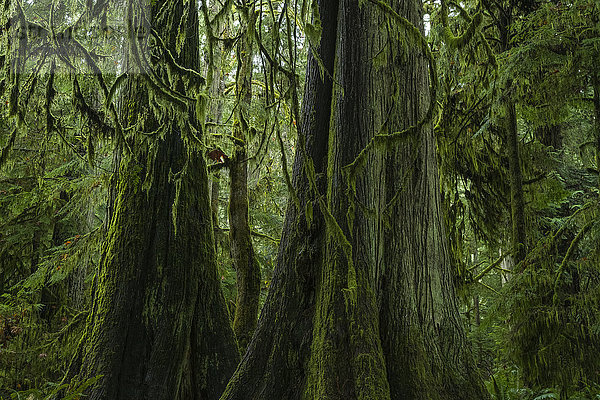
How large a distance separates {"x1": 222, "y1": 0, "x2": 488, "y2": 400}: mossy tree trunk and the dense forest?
0.05 ft

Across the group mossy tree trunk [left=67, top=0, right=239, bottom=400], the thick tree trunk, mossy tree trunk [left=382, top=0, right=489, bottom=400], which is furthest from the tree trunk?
mossy tree trunk [left=67, top=0, right=239, bottom=400]

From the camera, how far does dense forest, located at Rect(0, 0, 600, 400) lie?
9.88ft

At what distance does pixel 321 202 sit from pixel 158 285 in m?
2.67

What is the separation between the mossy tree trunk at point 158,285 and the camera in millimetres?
4254

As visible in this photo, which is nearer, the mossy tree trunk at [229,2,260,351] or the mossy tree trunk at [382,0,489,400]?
the mossy tree trunk at [382,0,489,400]

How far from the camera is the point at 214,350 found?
15.6ft

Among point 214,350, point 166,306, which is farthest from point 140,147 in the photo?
point 214,350

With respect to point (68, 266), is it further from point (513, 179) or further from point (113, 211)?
point (513, 179)

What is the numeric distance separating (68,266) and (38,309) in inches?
131

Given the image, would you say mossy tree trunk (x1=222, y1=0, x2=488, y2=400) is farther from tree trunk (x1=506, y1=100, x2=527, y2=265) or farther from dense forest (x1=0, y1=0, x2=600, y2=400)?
tree trunk (x1=506, y1=100, x2=527, y2=265)

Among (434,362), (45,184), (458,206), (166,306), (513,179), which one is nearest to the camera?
(434,362)

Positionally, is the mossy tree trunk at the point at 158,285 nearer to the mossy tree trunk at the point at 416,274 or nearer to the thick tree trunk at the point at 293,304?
the thick tree trunk at the point at 293,304

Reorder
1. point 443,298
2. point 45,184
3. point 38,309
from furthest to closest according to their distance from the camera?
→ 1. point 38,309
2. point 45,184
3. point 443,298

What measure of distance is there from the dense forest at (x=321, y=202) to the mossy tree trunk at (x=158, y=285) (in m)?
0.02
